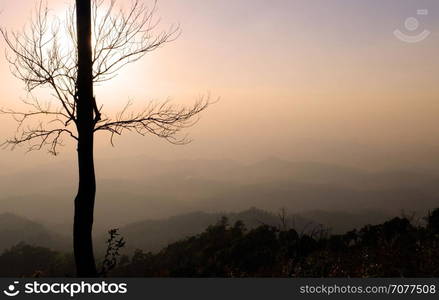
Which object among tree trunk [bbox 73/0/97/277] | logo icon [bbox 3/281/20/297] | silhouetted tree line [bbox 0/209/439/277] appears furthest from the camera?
silhouetted tree line [bbox 0/209/439/277]

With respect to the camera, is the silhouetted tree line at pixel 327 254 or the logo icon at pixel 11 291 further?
the silhouetted tree line at pixel 327 254

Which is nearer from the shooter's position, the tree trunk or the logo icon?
the logo icon

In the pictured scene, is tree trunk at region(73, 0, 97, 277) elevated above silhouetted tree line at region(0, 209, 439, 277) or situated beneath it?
elevated above

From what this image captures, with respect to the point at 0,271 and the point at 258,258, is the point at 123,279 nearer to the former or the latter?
the point at 258,258

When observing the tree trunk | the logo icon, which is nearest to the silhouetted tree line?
the tree trunk

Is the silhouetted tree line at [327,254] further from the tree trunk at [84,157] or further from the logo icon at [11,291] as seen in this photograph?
the logo icon at [11,291]

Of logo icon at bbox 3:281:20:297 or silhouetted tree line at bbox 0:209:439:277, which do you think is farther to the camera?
silhouetted tree line at bbox 0:209:439:277

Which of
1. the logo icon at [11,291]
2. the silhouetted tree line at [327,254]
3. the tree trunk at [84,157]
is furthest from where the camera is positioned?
the silhouetted tree line at [327,254]

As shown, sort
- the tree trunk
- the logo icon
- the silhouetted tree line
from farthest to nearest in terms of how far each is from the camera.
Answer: the silhouetted tree line, the tree trunk, the logo icon

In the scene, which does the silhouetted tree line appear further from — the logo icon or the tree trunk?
the logo icon

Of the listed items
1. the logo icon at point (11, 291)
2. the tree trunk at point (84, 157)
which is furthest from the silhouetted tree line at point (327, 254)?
the logo icon at point (11, 291)

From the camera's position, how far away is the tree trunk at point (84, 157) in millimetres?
8305

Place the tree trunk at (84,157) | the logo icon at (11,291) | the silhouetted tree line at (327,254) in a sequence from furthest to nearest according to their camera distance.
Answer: the silhouetted tree line at (327,254) → the tree trunk at (84,157) → the logo icon at (11,291)

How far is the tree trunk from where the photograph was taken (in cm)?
830
